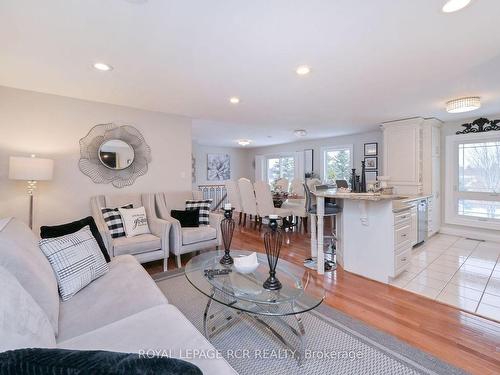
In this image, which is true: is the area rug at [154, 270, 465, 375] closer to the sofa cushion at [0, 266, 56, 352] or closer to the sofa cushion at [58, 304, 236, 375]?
the sofa cushion at [58, 304, 236, 375]

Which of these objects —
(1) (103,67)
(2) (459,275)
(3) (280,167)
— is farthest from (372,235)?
(3) (280,167)

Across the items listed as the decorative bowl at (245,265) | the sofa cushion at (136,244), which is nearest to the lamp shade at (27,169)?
the sofa cushion at (136,244)

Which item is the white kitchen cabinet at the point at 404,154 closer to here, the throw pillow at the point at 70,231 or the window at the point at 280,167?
the window at the point at 280,167

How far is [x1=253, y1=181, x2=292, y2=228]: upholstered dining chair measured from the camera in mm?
4910

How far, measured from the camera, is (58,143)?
3236mm

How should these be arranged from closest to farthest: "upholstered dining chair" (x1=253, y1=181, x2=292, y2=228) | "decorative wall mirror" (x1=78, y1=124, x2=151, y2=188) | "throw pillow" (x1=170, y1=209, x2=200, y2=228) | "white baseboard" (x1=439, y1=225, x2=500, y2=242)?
"decorative wall mirror" (x1=78, y1=124, x2=151, y2=188)
"throw pillow" (x1=170, y1=209, x2=200, y2=228)
"white baseboard" (x1=439, y1=225, x2=500, y2=242)
"upholstered dining chair" (x1=253, y1=181, x2=292, y2=228)

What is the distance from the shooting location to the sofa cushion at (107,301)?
1.33 metres

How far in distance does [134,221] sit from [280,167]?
242 inches

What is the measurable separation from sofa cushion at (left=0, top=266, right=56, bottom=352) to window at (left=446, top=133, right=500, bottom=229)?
618 centimetres

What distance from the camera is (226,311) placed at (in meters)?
2.11

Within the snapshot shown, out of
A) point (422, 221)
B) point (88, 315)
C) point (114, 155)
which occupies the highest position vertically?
point (114, 155)

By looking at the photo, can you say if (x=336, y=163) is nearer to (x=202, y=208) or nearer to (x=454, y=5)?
(x=202, y=208)

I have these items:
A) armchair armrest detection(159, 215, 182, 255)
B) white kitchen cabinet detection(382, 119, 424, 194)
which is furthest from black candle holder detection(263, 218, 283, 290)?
white kitchen cabinet detection(382, 119, 424, 194)

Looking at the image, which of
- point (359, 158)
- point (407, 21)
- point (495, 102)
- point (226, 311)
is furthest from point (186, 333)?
point (359, 158)
